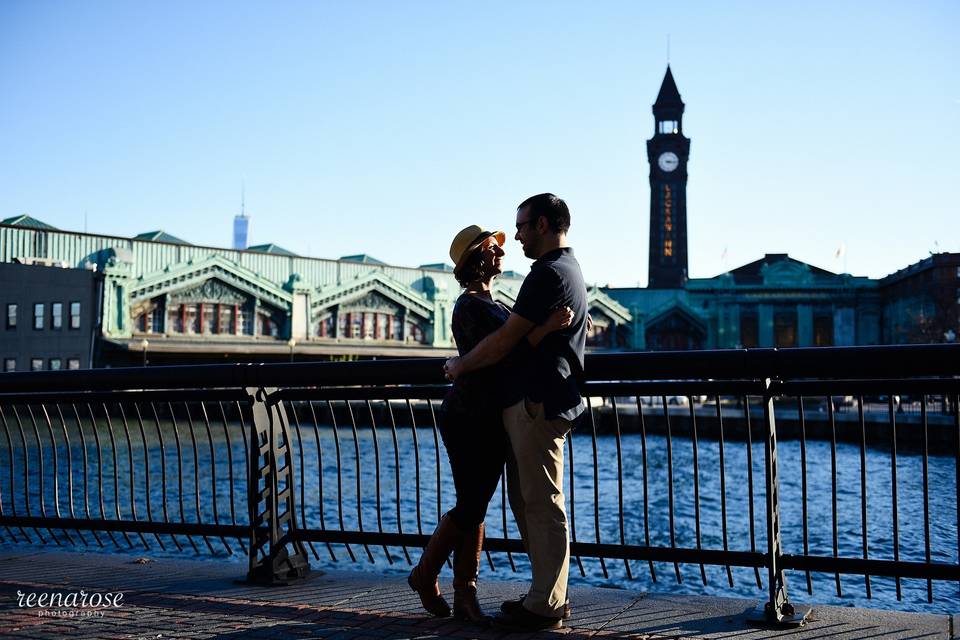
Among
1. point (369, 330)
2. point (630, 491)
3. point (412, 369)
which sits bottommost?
point (630, 491)

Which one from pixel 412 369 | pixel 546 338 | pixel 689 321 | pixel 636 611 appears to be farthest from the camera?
pixel 689 321

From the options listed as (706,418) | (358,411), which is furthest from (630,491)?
(358,411)

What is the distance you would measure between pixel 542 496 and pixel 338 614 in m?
1.31

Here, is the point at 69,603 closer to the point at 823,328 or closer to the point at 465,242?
the point at 465,242

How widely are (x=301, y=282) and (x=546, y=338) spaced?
69.8 metres

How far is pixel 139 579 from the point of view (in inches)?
234

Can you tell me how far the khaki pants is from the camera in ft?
14.4

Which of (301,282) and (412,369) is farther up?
(301,282)

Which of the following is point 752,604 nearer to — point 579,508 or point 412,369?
point 412,369

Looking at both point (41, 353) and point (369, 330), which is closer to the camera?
point (41, 353)

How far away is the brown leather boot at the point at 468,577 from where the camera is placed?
4715mm

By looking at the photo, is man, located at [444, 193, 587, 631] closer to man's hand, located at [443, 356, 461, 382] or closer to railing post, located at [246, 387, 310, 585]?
man's hand, located at [443, 356, 461, 382]

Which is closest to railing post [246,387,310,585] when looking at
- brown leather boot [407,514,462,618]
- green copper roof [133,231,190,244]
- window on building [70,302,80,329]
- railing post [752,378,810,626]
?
brown leather boot [407,514,462,618]

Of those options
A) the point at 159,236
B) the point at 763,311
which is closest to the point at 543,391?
the point at 159,236
